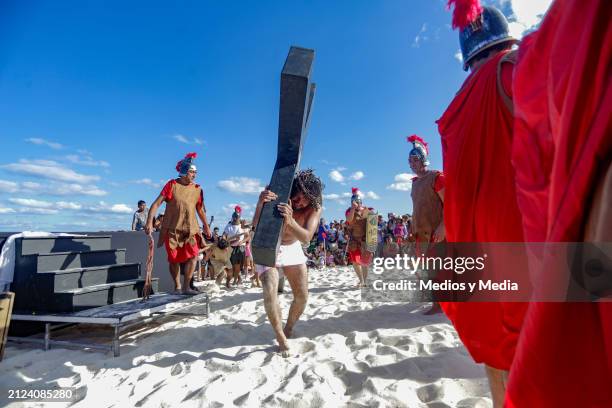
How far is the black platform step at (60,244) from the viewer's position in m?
3.80

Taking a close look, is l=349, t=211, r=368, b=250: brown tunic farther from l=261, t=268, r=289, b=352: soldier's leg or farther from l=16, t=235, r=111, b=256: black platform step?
l=16, t=235, r=111, b=256: black platform step

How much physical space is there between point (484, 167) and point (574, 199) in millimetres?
660

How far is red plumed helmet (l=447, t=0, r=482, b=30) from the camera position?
1.32 m

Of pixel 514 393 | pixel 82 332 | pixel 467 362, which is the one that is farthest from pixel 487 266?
pixel 82 332

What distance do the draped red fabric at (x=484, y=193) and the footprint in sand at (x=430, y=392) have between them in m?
0.95

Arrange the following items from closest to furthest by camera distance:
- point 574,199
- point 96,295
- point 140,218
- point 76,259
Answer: point 574,199 < point 96,295 < point 76,259 < point 140,218

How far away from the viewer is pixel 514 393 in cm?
64

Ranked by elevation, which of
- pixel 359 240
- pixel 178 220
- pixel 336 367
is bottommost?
Answer: pixel 336 367

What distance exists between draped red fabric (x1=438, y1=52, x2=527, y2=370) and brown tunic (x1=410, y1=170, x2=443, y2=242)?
112 inches

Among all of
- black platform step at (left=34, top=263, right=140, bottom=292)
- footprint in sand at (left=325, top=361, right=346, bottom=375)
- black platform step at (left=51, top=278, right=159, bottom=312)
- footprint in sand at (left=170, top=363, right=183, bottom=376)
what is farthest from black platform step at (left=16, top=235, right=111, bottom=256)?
footprint in sand at (left=325, top=361, right=346, bottom=375)

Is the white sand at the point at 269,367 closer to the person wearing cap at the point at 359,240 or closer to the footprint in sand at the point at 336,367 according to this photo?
the footprint in sand at the point at 336,367

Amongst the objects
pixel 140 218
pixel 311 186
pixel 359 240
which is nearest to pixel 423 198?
pixel 311 186

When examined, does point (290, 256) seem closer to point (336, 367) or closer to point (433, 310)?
point (336, 367)

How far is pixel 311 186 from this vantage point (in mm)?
3344
